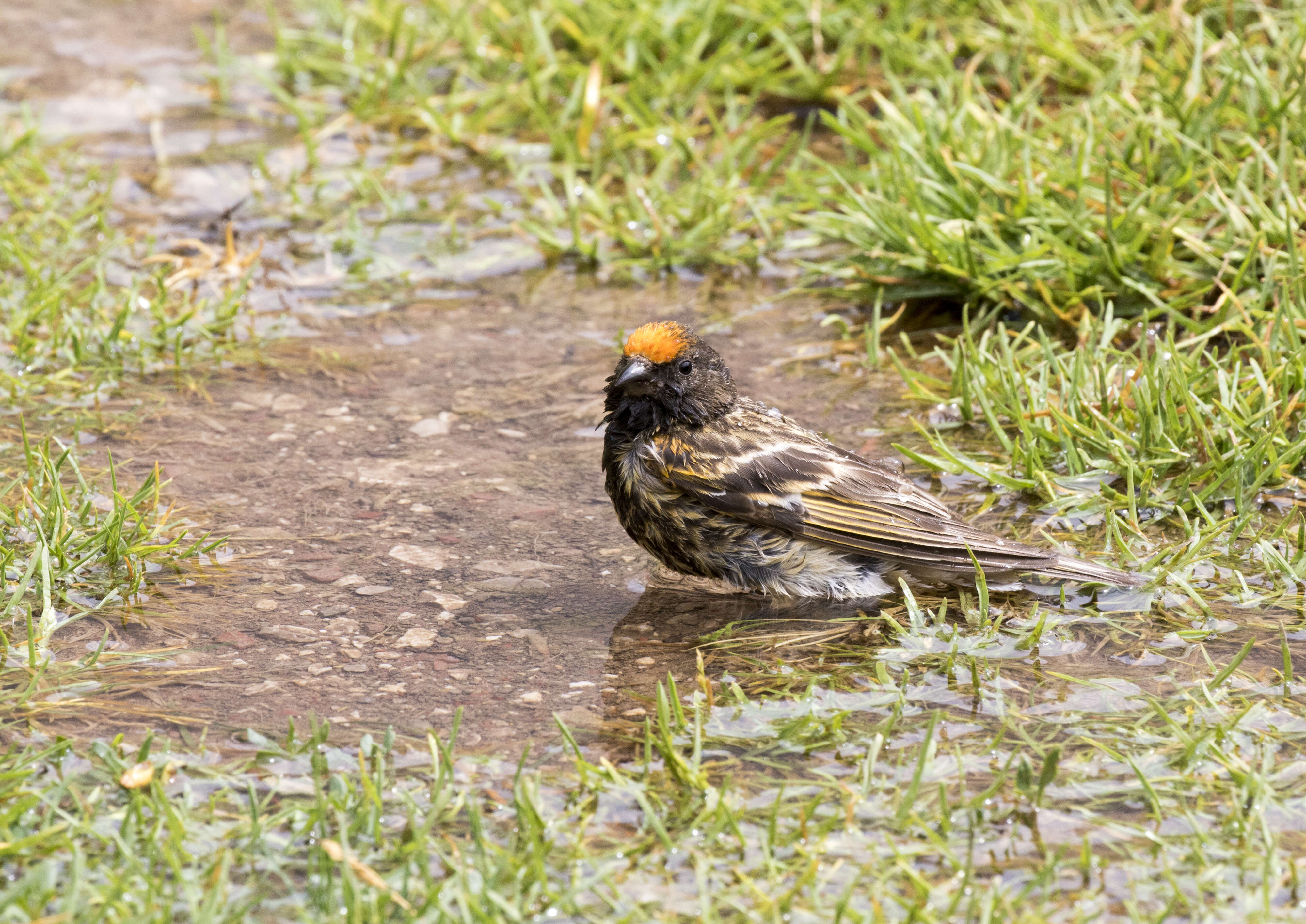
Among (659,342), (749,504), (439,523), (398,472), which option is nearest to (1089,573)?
(749,504)

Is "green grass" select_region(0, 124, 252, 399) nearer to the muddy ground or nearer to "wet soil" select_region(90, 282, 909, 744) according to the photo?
the muddy ground

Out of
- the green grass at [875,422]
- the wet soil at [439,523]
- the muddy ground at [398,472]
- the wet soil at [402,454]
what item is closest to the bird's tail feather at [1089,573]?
the green grass at [875,422]

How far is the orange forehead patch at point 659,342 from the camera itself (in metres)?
4.78

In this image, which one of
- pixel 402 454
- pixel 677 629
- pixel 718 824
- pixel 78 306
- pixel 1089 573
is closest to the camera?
pixel 718 824

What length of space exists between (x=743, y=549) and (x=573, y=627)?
26.3 inches

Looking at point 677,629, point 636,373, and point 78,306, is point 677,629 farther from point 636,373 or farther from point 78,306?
point 78,306

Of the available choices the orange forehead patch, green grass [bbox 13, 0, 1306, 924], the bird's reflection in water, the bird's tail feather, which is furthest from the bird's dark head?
the bird's tail feather

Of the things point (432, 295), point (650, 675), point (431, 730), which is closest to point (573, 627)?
point (650, 675)

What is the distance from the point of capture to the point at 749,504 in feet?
15.4

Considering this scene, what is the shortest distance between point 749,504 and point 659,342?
65 centimetres

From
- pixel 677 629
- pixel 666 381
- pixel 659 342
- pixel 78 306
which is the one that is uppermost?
pixel 659 342

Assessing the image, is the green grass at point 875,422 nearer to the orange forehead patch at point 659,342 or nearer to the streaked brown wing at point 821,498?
the streaked brown wing at point 821,498

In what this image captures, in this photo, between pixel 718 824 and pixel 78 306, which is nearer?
pixel 718 824

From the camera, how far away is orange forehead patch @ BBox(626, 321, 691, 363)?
4777 mm
